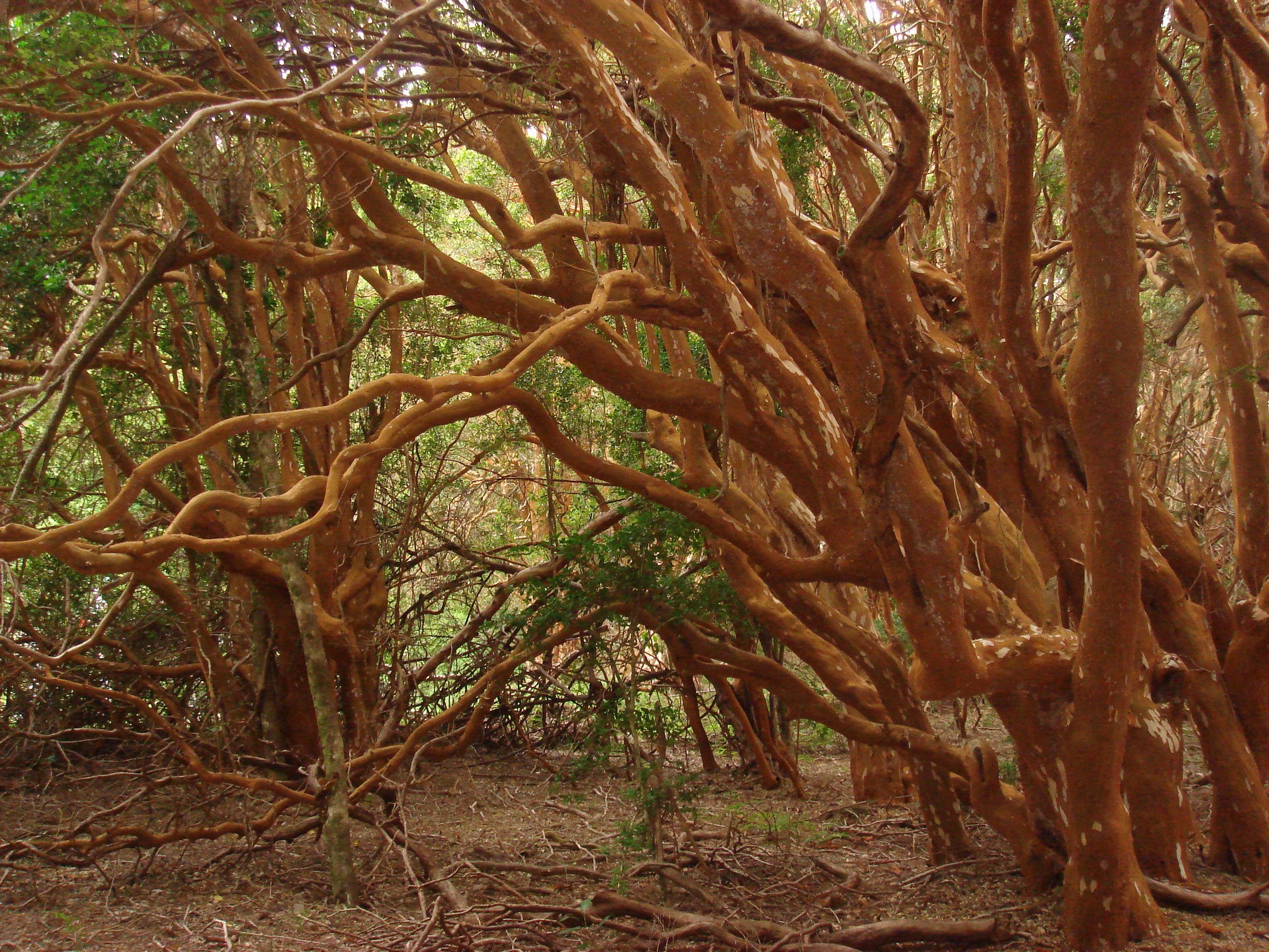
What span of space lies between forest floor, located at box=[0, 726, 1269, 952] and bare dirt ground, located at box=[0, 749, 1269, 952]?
12 millimetres

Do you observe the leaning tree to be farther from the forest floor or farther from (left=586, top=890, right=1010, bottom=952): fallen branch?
(left=586, top=890, right=1010, bottom=952): fallen branch

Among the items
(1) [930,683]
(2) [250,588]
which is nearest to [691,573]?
(1) [930,683]

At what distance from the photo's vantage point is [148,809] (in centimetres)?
583

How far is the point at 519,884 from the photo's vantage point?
5000mm

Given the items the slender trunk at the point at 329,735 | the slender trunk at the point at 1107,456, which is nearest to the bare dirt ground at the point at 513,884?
the slender trunk at the point at 329,735

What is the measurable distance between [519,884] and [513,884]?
0.04 m

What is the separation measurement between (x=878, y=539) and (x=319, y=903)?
125 inches

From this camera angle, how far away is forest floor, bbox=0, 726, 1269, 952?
Answer: 4.03 m

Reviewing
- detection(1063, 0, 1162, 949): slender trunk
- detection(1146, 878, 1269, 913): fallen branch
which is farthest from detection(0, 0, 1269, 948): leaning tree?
detection(1146, 878, 1269, 913): fallen branch

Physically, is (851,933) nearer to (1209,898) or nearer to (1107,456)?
(1209,898)

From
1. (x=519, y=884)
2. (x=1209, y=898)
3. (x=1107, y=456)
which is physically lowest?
(x=519, y=884)

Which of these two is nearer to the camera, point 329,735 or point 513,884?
point 329,735

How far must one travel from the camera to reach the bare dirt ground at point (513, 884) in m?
4.03

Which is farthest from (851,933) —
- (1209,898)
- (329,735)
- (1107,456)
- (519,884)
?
(329,735)
